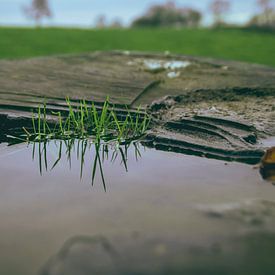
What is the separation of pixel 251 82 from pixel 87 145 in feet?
6.30

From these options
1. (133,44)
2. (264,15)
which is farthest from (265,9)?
(133,44)

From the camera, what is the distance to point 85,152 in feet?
8.08

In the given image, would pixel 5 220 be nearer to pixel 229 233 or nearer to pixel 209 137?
pixel 229 233

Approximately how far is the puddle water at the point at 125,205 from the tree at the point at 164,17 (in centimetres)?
2324

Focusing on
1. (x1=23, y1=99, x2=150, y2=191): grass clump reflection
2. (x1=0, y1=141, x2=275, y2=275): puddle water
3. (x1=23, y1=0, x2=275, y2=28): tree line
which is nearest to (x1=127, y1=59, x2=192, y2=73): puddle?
(x1=23, y1=99, x2=150, y2=191): grass clump reflection

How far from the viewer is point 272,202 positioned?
1.82m

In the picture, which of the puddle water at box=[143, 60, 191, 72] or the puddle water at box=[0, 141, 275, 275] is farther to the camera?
the puddle water at box=[143, 60, 191, 72]

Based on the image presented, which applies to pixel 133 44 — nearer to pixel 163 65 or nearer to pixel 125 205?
pixel 163 65

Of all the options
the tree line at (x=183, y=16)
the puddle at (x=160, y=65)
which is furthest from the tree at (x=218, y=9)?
the puddle at (x=160, y=65)

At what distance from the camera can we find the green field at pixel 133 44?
10.1 m

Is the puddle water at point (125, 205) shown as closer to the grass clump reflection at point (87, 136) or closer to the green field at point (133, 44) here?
the grass clump reflection at point (87, 136)

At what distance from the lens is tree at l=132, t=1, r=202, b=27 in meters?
25.1

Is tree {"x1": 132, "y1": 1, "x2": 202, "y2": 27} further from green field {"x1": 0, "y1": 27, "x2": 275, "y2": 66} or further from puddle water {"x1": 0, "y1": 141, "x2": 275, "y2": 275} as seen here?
puddle water {"x1": 0, "y1": 141, "x2": 275, "y2": 275}

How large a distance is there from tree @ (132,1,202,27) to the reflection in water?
22860mm
